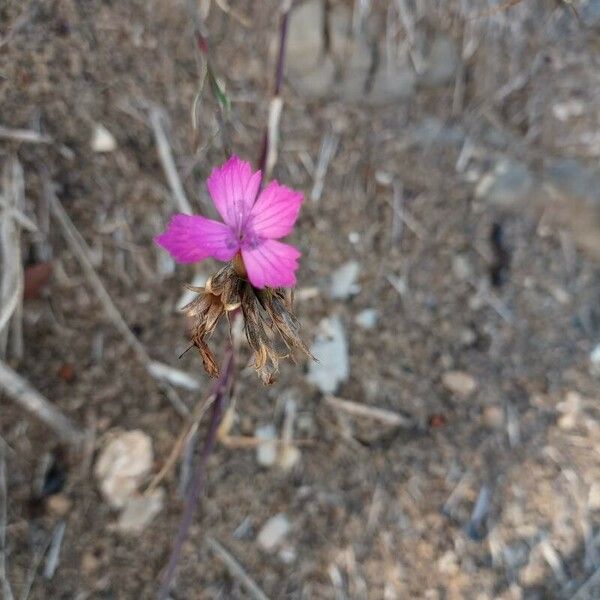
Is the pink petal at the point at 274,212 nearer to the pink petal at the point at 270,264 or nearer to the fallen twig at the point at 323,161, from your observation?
the pink petal at the point at 270,264

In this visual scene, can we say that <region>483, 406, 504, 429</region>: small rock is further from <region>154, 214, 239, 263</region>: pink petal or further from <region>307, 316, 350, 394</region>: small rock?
<region>154, 214, 239, 263</region>: pink petal

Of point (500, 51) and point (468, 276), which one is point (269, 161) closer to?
point (468, 276)

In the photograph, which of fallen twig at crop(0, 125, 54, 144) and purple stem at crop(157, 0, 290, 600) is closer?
purple stem at crop(157, 0, 290, 600)

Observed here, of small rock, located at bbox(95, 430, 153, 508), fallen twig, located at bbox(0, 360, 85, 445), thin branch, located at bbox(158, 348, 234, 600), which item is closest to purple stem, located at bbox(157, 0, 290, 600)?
thin branch, located at bbox(158, 348, 234, 600)

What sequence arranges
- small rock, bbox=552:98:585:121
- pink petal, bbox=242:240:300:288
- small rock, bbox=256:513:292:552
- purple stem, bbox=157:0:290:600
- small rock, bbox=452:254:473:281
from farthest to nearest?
small rock, bbox=552:98:585:121
small rock, bbox=452:254:473:281
small rock, bbox=256:513:292:552
purple stem, bbox=157:0:290:600
pink petal, bbox=242:240:300:288

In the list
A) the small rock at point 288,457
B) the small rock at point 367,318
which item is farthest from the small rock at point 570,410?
the small rock at point 288,457

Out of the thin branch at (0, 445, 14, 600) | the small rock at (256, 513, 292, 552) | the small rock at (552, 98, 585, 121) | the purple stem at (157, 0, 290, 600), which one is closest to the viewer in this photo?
the purple stem at (157, 0, 290, 600)

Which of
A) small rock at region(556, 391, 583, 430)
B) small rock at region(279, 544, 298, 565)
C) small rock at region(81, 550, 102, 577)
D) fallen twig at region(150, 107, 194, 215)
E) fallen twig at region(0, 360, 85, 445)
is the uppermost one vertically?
fallen twig at region(150, 107, 194, 215)
